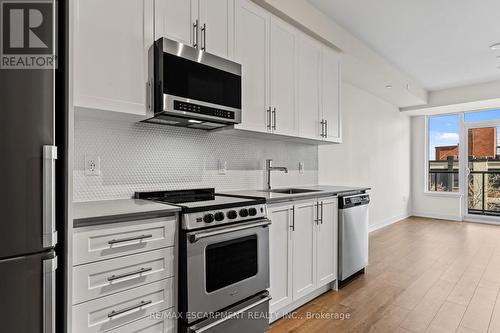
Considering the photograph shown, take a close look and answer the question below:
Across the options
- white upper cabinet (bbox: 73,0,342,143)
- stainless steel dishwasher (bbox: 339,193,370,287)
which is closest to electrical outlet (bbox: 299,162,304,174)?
white upper cabinet (bbox: 73,0,342,143)

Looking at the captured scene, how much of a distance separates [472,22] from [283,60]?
254 cm

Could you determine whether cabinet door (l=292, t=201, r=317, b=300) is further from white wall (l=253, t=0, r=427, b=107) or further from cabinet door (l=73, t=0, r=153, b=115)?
white wall (l=253, t=0, r=427, b=107)

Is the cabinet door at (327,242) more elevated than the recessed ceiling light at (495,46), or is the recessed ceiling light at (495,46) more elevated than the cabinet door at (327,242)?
the recessed ceiling light at (495,46)

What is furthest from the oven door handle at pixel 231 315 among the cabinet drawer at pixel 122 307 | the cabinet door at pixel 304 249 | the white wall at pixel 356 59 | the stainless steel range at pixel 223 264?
the white wall at pixel 356 59

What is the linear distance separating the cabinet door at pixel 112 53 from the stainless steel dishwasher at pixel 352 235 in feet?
7.45

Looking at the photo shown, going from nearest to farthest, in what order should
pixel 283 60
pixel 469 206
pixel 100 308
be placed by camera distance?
pixel 100 308
pixel 283 60
pixel 469 206

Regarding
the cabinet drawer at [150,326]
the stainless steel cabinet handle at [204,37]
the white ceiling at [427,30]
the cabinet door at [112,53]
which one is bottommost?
the cabinet drawer at [150,326]

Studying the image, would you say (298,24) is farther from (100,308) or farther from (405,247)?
(405,247)

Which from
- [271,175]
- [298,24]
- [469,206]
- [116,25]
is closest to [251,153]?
[271,175]

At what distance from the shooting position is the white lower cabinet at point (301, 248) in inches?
91.5

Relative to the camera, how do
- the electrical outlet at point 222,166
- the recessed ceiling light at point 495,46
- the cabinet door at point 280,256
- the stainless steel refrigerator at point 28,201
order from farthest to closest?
the recessed ceiling light at point 495,46, the electrical outlet at point 222,166, the cabinet door at point 280,256, the stainless steel refrigerator at point 28,201

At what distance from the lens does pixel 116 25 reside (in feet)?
5.72

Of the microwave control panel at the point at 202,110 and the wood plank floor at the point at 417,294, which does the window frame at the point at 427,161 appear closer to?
the wood plank floor at the point at 417,294

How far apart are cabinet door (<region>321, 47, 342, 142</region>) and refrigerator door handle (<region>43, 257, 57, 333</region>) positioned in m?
2.97
